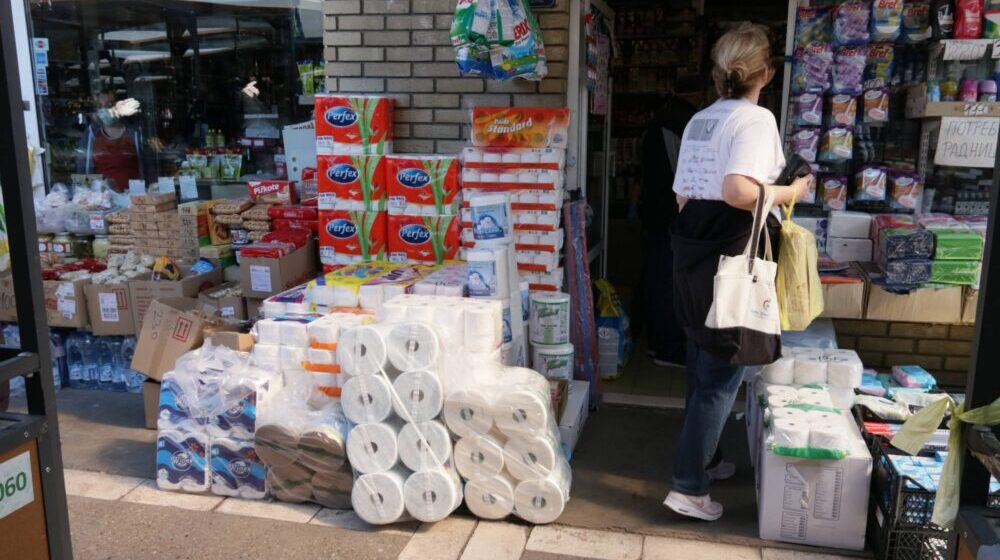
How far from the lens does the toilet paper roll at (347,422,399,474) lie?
11.0 feet

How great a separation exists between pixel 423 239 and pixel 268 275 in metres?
0.94

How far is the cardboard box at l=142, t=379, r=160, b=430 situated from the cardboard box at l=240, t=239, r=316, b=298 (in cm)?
73

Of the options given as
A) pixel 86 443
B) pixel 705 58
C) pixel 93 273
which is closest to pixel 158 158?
pixel 93 273

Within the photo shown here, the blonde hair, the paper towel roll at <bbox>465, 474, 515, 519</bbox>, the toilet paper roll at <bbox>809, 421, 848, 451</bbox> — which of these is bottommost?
the paper towel roll at <bbox>465, 474, 515, 519</bbox>

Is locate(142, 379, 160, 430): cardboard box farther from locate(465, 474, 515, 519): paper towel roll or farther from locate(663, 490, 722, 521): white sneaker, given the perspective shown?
locate(663, 490, 722, 521): white sneaker

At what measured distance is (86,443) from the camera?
431 cm

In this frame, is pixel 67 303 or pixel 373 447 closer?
pixel 373 447

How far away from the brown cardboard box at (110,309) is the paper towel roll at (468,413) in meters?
2.69

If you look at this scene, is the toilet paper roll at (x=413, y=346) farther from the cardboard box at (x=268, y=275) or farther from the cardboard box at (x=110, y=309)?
the cardboard box at (x=110, y=309)

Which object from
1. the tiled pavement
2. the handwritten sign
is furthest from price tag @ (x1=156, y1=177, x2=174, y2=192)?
the handwritten sign

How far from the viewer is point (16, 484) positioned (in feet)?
5.84

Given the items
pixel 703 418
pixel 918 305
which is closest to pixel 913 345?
pixel 918 305

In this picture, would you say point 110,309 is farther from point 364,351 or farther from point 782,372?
point 782,372

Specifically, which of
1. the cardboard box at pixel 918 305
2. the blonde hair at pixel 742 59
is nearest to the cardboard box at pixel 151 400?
the blonde hair at pixel 742 59
